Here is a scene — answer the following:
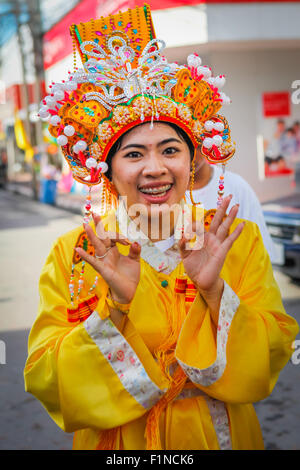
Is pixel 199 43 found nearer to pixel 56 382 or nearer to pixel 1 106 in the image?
pixel 56 382

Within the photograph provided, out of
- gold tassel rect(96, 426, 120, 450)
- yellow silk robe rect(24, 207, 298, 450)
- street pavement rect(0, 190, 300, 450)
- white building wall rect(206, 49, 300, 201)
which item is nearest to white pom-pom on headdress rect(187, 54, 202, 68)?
yellow silk robe rect(24, 207, 298, 450)

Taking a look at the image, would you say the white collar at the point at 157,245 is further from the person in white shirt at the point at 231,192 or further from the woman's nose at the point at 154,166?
the person in white shirt at the point at 231,192

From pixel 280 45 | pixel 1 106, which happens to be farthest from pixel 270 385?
pixel 1 106

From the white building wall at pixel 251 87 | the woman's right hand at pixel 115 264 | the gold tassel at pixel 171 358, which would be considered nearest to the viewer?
the woman's right hand at pixel 115 264

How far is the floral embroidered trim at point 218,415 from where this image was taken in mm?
1832

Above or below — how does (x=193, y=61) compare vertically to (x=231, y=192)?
above

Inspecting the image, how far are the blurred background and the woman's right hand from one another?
2.21 metres

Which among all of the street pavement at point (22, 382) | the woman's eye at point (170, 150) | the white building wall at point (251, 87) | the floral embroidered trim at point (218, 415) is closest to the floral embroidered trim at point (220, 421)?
the floral embroidered trim at point (218, 415)

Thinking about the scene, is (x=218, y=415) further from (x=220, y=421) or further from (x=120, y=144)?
(x=120, y=144)

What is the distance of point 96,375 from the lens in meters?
1.68

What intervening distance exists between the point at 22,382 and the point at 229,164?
8.23 metres

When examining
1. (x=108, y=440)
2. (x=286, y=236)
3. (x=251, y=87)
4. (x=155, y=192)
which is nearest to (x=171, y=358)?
(x=108, y=440)

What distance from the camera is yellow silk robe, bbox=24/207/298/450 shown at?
167cm

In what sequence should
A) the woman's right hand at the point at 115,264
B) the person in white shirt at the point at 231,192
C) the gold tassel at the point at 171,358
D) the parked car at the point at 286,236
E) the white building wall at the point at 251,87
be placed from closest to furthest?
the woman's right hand at the point at 115,264 → the gold tassel at the point at 171,358 → the person in white shirt at the point at 231,192 → the parked car at the point at 286,236 → the white building wall at the point at 251,87
